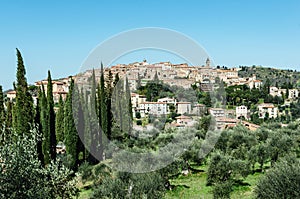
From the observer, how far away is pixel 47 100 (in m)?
18.3

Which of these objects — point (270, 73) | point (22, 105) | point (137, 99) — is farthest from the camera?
point (270, 73)

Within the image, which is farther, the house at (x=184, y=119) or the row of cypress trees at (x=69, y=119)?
the house at (x=184, y=119)

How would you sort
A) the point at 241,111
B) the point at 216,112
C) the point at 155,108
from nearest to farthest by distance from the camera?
the point at 216,112
the point at 155,108
the point at 241,111

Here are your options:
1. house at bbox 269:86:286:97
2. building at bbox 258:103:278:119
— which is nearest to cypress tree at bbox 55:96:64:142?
building at bbox 258:103:278:119

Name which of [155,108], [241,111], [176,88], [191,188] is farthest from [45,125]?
[241,111]

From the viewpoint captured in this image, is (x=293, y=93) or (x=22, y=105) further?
(x=293, y=93)

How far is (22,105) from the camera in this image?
13461 mm

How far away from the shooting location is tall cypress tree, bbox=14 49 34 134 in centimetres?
1312

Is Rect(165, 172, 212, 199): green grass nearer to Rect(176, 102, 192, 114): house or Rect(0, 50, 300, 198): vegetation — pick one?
Rect(0, 50, 300, 198): vegetation

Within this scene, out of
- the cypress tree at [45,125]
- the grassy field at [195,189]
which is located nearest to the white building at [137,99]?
the cypress tree at [45,125]

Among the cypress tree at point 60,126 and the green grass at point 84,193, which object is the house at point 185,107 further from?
the green grass at point 84,193

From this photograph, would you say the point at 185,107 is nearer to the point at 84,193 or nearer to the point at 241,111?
the point at 84,193

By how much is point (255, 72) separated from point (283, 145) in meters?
81.3

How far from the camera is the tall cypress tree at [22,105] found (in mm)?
13125
